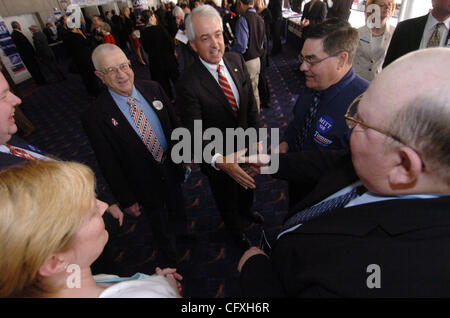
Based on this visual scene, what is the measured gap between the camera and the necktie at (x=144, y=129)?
1696mm

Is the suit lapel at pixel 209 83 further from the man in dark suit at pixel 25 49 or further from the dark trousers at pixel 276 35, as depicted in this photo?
the man in dark suit at pixel 25 49

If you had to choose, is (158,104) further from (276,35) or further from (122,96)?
(276,35)

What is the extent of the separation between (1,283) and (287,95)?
5.33 metres

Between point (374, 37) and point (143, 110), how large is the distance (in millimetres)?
2840

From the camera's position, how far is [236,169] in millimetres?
1573

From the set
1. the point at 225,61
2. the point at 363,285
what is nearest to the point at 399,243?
the point at 363,285

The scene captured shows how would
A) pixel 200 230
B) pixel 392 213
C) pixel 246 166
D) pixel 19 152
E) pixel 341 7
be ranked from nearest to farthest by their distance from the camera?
pixel 392 213, pixel 19 152, pixel 246 166, pixel 200 230, pixel 341 7

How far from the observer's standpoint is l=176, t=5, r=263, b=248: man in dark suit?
1640 mm

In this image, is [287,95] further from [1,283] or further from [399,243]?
[1,283]

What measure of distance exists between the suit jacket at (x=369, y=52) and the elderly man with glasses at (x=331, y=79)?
1673 mm

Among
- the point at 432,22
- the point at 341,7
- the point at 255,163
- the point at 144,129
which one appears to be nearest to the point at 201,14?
the point at 144,129

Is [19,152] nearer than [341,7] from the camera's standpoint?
Yes

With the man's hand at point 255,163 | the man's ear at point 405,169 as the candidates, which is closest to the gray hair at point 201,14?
the man's hand at point 255,163
